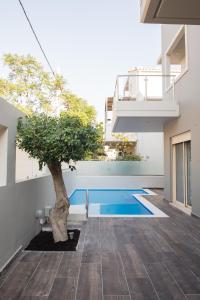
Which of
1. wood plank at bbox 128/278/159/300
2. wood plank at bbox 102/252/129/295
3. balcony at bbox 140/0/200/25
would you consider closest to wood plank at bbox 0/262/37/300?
wood plank at bbox 102/252/129/295

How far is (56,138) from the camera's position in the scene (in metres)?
3.82

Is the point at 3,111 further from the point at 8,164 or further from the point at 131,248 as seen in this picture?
the point at 131,248

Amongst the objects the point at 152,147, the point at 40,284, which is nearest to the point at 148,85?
the point at 152,147

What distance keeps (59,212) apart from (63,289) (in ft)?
6.42

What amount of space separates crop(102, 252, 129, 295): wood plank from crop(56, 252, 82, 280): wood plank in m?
0.35

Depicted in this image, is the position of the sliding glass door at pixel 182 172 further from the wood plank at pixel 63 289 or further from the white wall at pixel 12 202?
the wood plank at pixel 63 289

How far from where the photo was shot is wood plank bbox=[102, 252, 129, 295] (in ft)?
9.23

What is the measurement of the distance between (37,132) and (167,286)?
268 cm

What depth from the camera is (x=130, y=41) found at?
11.8 metres

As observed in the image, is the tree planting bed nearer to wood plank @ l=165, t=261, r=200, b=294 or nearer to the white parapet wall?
wood plank @ l=165, t=261, r=200, b=294

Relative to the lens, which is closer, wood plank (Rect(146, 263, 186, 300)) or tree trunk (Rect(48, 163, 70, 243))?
wood plank (Rect(146, 263, 186, 300))

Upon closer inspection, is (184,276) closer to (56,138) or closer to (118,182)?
(56,138)

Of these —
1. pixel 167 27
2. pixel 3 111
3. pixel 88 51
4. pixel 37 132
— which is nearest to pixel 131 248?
pixel 37 132

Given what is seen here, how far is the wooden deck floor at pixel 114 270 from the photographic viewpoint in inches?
108
